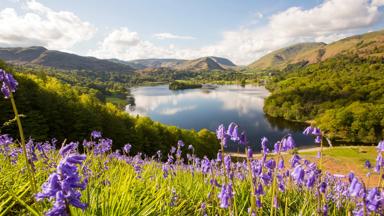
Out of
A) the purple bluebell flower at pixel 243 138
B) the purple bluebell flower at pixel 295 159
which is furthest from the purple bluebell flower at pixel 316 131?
the purple bluebell flower at pixel 243 138

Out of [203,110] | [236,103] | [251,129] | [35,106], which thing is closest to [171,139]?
[35,106]

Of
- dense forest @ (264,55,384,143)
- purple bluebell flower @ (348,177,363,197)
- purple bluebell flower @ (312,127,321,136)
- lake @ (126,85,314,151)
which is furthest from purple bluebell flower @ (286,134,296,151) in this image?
dense forest @ (264,55,384,143)

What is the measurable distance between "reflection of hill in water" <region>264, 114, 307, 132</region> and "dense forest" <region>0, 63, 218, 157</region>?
47.8 m

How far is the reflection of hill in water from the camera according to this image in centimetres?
9775

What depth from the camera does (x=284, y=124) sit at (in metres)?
104

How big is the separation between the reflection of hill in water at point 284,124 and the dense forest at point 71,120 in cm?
4781

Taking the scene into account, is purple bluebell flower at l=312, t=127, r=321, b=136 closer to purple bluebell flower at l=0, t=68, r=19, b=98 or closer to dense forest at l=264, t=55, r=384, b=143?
purple bluebell flower at l=0, t=68, r=19, b=98

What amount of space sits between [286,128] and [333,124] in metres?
13.9

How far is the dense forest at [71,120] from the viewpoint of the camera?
3596 cm

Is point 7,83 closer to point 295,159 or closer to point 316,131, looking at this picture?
point 316,131

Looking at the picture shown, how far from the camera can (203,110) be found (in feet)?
423

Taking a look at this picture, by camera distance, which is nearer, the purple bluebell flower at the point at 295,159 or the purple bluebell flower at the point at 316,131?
the purple bluebell flower at the point at 316,131

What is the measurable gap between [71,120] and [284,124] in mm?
77683

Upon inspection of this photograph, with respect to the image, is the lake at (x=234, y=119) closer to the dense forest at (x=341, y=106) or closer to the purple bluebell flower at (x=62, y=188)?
the dense forest at (x=341, y=106)
